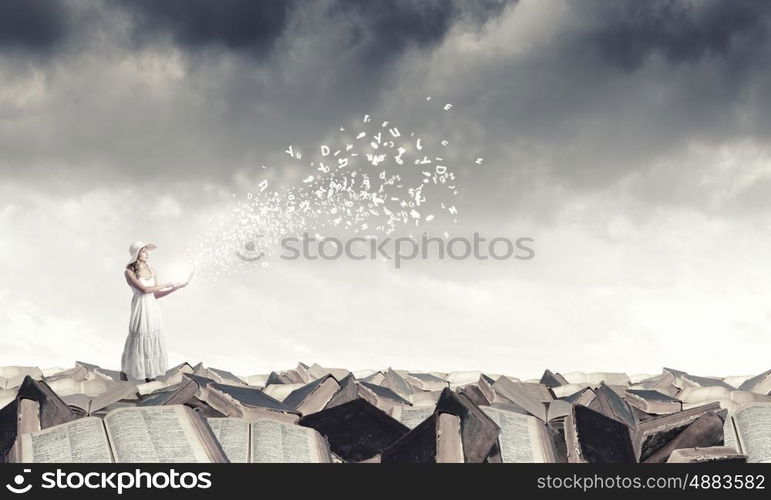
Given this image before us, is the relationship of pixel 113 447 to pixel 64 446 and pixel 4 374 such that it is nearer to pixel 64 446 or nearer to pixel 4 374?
pixel 64 446

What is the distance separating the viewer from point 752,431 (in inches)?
263

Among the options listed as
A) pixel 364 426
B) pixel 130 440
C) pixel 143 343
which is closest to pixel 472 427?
pixel 364 426

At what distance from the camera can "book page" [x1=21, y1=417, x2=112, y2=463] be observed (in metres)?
5.40

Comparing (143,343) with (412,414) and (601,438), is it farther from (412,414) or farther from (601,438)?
(601,438)

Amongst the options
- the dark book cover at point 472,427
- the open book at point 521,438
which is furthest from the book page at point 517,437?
the dark book cover at point 472,427

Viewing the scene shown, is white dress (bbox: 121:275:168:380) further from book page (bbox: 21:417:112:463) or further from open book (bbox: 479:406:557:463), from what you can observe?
open book (bbox: 479:406:557:463)

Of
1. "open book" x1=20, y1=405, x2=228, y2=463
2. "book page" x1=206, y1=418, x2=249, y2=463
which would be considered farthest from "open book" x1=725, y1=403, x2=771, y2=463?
"open book" x1=20, y1=405, x2=228, y2=463

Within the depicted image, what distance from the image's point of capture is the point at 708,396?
28.1 feet

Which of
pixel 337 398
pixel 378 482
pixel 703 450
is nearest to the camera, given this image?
pixel 378 482

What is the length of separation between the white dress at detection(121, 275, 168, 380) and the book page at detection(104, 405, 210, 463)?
4695mm

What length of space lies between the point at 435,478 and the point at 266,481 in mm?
966

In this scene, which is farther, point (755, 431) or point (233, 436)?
point (755, 431)

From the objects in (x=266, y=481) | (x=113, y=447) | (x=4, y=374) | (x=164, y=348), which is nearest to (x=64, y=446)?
(x=113, y=447)

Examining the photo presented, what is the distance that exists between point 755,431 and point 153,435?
4.46 meters
